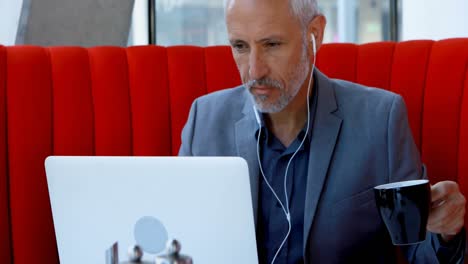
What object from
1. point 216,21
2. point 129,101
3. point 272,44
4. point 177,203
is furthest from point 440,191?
point 216,21

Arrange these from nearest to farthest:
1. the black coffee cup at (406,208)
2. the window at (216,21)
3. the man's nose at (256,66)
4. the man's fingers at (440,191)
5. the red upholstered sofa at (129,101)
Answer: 1. the black coffee cup at (406,208)
2. the man's fingers at (440,191)
3. the man's nose at (256,66)
4. the red upholstered sofa at (129,101)
5. the window at (216,21)

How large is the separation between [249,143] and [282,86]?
0.19 metres

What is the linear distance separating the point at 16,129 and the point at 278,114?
763 millimetres

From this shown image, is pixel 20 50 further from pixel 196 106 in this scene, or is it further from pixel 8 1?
pixel 8 1

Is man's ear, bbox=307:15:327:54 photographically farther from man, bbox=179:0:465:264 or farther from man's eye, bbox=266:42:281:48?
man's eye, bbox=266:42:281:48

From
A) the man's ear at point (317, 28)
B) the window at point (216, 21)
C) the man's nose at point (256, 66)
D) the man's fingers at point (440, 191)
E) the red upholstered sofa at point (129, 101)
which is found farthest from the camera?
the window at point (216, 21)

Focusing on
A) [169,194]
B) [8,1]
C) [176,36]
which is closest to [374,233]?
[169,194]

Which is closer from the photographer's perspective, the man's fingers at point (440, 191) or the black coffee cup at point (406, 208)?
the black coffee cup at point (406, 208)

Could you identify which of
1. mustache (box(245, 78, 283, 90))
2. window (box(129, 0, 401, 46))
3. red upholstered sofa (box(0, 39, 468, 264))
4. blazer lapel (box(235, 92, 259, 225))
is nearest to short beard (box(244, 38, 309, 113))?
mustache (box(245, 78, 283, 90))

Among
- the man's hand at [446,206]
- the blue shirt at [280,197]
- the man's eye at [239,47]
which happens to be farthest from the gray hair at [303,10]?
the man's hand at [446,206]

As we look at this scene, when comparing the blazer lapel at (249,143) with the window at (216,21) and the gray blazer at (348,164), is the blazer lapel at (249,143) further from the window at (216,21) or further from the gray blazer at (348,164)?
the window at (216,21)

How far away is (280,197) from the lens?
1788mm

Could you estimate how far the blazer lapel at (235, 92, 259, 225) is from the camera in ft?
5.86

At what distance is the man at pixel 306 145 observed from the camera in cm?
173
